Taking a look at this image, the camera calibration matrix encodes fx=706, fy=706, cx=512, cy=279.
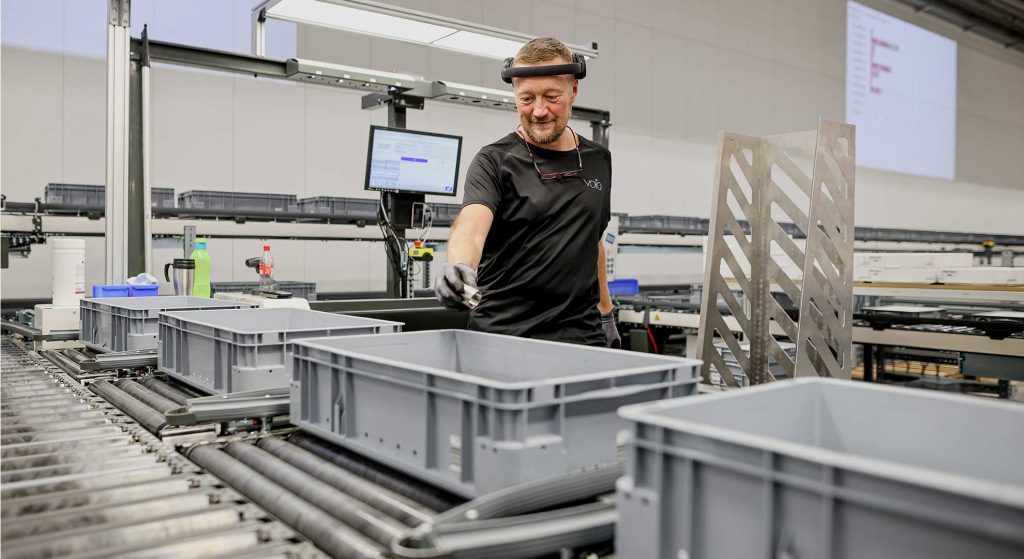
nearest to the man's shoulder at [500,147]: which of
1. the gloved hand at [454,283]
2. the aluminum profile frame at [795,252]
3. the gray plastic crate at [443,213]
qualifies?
the gloved hand at [454,283]

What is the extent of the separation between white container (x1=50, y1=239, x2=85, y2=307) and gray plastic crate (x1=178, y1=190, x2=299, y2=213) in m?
1.58

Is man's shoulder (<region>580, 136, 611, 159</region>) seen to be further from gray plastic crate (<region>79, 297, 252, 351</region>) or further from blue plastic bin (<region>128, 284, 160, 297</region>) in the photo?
blue plastic bin (<region>128, 284, 160, 297</region>)

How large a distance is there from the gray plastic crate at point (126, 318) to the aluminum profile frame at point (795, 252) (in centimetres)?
188

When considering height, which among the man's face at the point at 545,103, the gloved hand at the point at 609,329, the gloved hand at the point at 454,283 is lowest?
the gloved hand at the point at 609,329

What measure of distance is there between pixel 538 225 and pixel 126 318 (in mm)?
1145

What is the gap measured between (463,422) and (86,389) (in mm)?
1205

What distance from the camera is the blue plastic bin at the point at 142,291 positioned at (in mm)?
2338

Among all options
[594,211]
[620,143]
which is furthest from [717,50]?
[594,211]

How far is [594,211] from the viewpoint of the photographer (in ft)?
5.81

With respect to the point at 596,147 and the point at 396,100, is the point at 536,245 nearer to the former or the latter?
the point at 596,147

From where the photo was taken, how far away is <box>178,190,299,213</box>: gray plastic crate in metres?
4.15

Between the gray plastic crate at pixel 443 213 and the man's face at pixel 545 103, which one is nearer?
the man's face at pixel 545 103

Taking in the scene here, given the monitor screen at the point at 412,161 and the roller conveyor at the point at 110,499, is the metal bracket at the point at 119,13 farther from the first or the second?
the roller conveyor at the point at 110,499

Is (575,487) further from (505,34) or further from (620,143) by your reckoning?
(620,143)
